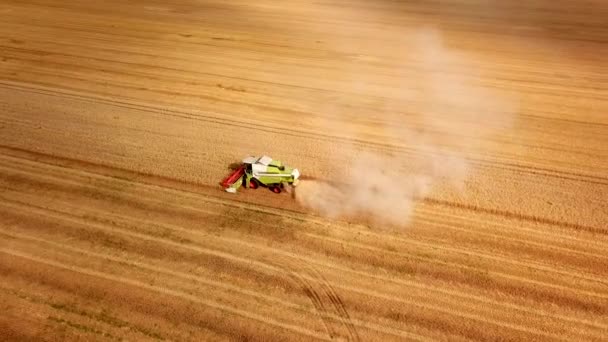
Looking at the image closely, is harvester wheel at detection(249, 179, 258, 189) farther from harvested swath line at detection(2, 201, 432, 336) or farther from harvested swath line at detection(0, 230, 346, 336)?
harvested swath line at detection(0, 230, 346, 336)

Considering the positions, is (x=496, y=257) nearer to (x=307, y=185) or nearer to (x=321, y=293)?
(x=321, y=293)

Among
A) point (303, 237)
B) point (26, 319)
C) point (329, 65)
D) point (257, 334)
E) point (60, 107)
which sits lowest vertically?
point (26, 319)

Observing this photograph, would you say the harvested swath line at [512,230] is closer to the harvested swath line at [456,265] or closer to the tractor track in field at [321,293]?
the harvested swath line at [456,265]

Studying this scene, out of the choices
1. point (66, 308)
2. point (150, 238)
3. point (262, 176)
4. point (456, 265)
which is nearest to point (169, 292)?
point (150, 238)

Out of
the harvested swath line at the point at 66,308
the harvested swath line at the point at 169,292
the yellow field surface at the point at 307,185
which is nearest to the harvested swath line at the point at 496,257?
the yellow field surface at the point at 307,185

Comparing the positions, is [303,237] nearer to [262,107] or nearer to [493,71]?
[262,107]

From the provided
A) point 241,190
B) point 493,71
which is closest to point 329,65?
point 493,71

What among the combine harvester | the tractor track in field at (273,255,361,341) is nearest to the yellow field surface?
the tractor track in field at (273,255,361,341)
